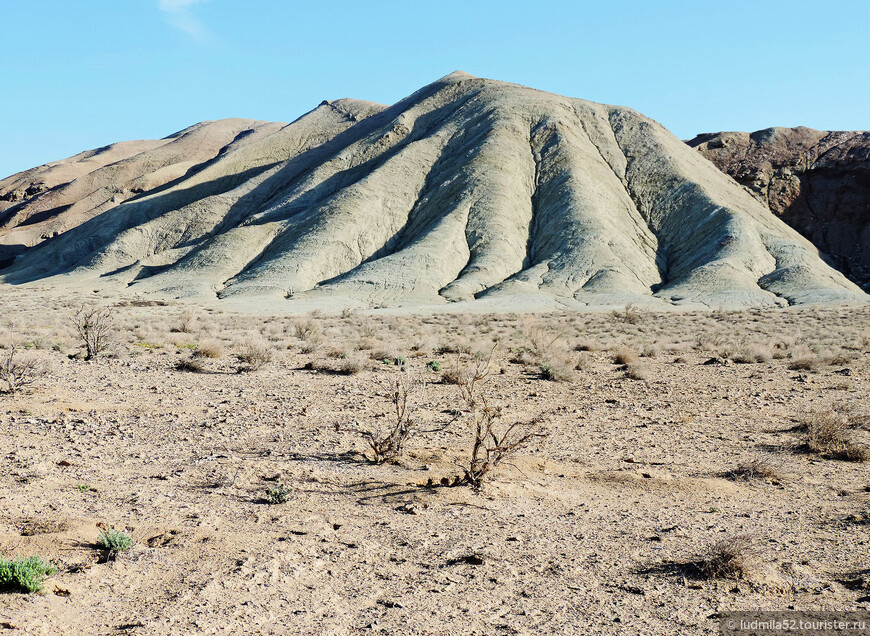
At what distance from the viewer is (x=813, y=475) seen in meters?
7.99

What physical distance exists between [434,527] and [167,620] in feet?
8.34

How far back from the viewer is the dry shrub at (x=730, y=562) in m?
5.21

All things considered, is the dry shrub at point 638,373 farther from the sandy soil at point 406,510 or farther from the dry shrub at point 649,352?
the dry shrub at point 649,352

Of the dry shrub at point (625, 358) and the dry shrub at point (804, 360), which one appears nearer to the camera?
the dry shrub at point (804, 360)

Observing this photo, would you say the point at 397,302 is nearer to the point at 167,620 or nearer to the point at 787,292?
the point at 787,292

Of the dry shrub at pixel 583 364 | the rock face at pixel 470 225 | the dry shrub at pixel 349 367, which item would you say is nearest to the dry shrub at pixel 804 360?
the dry shrub at pixel 583 364

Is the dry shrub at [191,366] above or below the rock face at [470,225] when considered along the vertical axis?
below

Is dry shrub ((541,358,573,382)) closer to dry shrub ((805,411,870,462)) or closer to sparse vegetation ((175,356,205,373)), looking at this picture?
dry shrub ((805,411,870,462))

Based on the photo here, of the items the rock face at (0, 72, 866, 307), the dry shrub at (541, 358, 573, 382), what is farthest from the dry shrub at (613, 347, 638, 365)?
the rock face at (0, 72, 866, 307)

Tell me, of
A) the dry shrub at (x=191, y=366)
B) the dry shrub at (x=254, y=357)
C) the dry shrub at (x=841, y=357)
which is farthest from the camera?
the dry shrub at (x=841, y=357)

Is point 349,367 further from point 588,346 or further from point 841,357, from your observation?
point 841,357

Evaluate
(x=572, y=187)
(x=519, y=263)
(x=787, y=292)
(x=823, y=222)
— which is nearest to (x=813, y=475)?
(x=787, y=292)

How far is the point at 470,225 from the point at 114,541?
62465mm

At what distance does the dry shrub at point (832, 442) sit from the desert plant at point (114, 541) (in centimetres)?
853
